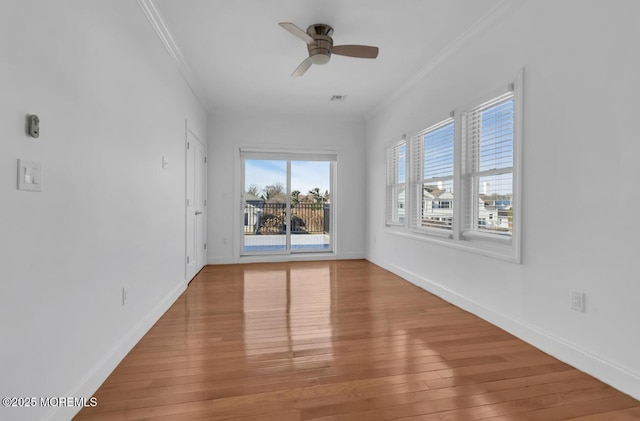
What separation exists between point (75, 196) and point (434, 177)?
3425 mm

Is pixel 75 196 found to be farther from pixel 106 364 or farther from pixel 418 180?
pixel 418 180

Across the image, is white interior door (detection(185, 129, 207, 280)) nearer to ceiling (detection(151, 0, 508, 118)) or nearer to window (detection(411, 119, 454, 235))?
ceiling (detection(151, 0, 508, 118))

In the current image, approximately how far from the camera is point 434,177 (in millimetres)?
3748

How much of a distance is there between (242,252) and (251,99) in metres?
2.68

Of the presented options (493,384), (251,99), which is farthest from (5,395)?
(251,99)

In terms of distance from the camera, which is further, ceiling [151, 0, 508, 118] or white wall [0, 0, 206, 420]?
ceiling [151, 0, 508, 118]

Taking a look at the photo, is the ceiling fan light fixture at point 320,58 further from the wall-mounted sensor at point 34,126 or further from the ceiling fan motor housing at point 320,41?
the wall-mounted sensor at point 34,126

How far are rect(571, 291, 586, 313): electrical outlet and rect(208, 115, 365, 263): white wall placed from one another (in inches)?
160

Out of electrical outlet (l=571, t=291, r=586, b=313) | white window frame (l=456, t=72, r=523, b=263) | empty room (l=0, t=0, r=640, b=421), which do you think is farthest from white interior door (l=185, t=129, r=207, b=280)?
electrical outlet (l=571, t=291, r=586, b=313)

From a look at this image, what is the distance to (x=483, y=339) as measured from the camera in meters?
2.44

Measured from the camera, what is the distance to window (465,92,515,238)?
264 cm

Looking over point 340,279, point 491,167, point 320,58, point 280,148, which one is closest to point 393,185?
point 340,279

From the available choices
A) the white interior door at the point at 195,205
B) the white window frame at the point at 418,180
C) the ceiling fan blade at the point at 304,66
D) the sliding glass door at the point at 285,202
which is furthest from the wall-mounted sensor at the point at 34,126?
the sliding glass door at the point at 285,202

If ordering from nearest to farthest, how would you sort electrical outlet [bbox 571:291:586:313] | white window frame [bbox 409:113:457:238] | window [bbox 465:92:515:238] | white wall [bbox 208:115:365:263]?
1. electrical outlet [bbox 571:291:586:313]
2. window [bbox 465:92:515:238]
3. white window frame [bbox 409:113:457:238]
4. white wall [bbox 208:115:365:263]
